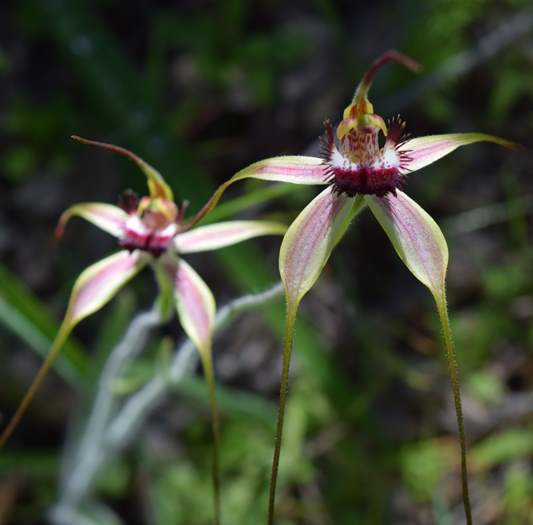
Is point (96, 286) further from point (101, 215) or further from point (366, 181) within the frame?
point (366, 181)

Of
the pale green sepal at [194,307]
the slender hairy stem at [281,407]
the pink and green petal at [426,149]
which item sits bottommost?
the slender hairy stem at [281,407]

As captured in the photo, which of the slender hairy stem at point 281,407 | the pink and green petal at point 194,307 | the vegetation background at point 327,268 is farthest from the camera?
the vegetation background at point 327,268

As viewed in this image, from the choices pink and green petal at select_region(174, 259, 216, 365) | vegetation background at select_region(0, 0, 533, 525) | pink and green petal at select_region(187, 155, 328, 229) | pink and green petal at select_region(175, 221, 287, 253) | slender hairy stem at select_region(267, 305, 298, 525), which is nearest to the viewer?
slender hairy stem at select_region(267, 305, 298, 525)

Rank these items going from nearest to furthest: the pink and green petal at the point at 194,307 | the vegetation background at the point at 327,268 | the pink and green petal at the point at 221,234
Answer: the pink and green petal at the point at 194,307, the pink and green petal at the point at 221,234, the vegetation background at the point at 327,268

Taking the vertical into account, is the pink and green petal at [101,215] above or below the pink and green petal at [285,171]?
above

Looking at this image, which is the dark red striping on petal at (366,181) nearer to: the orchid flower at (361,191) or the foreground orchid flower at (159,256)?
the orchid flower at (361,191)

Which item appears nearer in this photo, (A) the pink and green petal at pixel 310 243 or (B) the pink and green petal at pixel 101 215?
(A) the pink and green petal at pixel 310 243

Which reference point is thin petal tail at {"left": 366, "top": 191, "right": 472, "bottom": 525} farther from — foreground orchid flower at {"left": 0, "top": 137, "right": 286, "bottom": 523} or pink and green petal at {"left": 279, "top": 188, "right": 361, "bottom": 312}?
foreground orchid flower at {"left": 0, "top": 137, "right": 286, "bottom": 523}

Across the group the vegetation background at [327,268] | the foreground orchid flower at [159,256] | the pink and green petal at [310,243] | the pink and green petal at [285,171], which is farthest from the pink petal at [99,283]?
the vegetation background at [327,268]

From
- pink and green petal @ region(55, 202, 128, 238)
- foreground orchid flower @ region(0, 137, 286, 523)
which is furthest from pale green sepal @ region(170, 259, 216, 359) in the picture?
pink and green petal @ region(55, 202, 128, 238)
